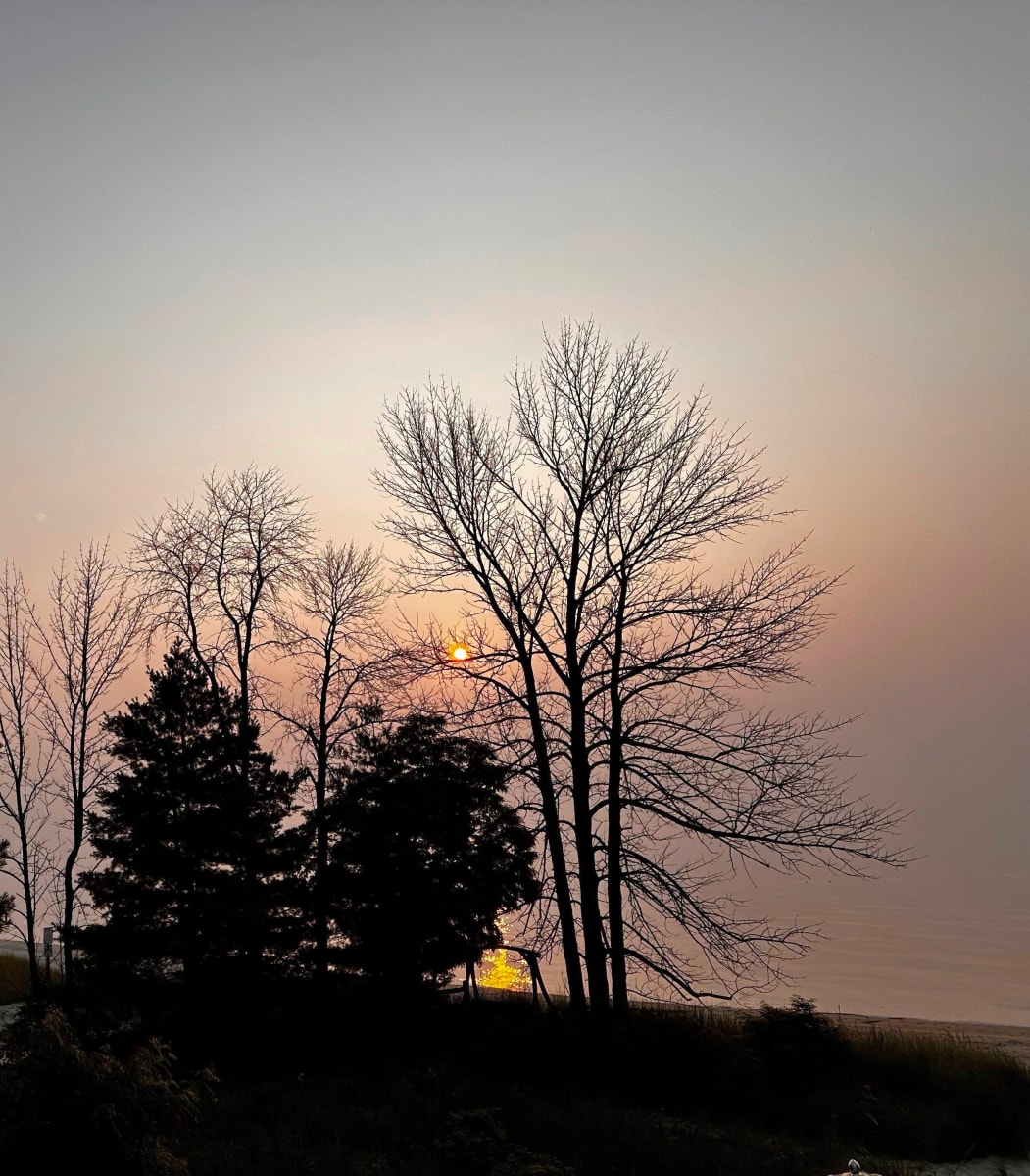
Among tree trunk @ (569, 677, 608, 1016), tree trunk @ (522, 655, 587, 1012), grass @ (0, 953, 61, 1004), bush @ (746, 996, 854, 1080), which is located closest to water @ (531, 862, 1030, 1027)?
bush @ (746, 996, 854, 1080)

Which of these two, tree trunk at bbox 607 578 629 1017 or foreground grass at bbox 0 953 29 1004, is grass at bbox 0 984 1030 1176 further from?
foreground grass at bbox 0 953 29 1004

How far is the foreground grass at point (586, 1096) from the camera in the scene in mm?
10398

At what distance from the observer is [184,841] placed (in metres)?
17.5

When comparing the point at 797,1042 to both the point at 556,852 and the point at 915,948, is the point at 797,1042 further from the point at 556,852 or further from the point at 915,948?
the point at 915,948

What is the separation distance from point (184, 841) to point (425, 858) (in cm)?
441

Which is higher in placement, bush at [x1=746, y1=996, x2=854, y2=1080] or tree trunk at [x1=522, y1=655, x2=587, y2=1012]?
tree trunk at [x1=522, y1=655, x2=587, y2=1012]

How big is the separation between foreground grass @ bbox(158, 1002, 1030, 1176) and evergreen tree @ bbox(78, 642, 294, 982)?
4.49 feet

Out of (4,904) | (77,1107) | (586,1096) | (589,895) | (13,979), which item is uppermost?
(4,904)

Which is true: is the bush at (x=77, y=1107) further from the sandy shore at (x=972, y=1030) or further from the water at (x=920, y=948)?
the water at (x=920, y=948)

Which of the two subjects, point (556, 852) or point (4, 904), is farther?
point (4, 904)

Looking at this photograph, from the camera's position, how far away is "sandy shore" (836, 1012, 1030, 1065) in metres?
18.4

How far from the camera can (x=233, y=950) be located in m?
17.3

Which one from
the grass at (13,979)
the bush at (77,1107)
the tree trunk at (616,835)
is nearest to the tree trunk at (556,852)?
the tree trunk at (616,835)

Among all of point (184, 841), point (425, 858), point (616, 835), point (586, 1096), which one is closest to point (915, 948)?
point (616, 835)
